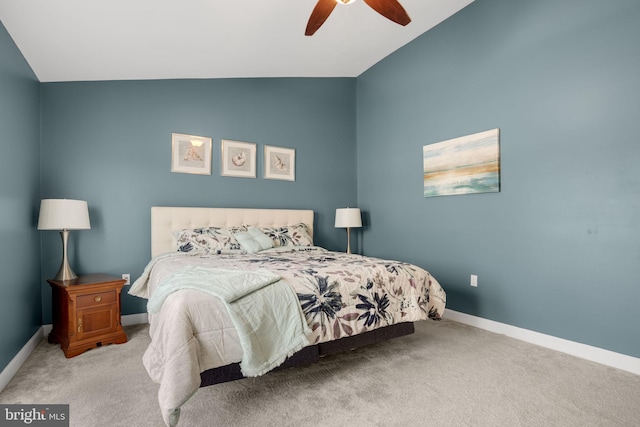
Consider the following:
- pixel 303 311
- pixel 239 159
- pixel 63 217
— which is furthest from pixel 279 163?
pixel 303 311

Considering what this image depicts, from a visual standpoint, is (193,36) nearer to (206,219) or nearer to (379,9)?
(379,9)

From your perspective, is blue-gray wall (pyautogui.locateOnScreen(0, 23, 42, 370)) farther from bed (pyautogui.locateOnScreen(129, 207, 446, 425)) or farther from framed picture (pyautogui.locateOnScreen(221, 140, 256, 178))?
framed picture (pyautogui.locateOnScreen(221, 140, 256, 178))

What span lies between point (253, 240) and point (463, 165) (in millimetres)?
2356

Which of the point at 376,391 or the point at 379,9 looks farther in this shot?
the point at 379,9

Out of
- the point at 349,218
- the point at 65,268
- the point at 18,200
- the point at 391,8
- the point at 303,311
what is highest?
the point at 391,8

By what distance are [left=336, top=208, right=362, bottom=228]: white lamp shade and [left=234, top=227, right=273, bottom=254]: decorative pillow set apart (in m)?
1.21

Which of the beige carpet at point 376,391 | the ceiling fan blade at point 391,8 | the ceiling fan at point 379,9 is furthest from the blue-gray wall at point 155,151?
the ceiling fan blade at point 391,8

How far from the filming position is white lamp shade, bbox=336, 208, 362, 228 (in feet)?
14.6

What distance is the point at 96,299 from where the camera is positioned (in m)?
2.73

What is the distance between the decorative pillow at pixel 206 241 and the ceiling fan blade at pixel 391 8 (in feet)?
8.16

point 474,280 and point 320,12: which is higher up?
point 320,12

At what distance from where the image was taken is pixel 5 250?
7.36 feet

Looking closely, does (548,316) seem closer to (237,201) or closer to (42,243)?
(237,201)

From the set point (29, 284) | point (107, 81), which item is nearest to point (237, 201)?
point (107, 81)
